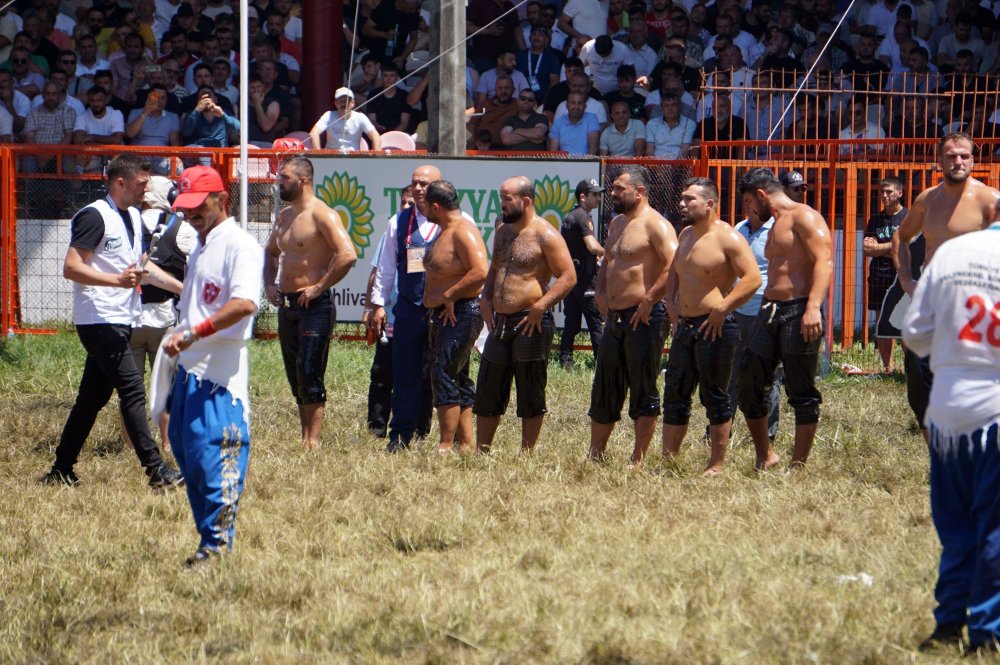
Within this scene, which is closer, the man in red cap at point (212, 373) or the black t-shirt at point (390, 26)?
the man in red cap at point (212, 373)

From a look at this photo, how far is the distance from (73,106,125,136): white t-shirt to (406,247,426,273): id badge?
6.98 m

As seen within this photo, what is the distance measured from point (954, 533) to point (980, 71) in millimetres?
13127

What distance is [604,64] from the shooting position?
15906 millimetres

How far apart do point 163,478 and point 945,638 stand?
4.68 meters

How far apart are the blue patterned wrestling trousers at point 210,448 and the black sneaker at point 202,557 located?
0.07 ft

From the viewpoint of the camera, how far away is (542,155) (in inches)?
523

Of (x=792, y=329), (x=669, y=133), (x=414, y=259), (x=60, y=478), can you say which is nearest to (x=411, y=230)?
(x=414, y=259)

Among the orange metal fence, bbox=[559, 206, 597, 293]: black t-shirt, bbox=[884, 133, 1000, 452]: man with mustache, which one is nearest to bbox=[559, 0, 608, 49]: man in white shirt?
the orange metal fence

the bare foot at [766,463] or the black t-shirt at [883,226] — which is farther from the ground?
the black t-shirt at [883,226]

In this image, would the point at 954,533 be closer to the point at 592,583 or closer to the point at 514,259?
the point at 592,583

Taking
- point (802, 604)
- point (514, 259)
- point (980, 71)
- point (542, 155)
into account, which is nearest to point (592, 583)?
point (802, 604)

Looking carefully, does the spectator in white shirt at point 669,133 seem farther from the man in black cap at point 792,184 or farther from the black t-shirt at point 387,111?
the man in black cap at point 792,184

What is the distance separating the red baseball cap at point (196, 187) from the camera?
6.11 metres

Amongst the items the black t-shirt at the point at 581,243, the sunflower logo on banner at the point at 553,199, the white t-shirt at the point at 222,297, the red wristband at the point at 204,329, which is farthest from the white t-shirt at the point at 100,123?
the red wristband at the point at 204,329
